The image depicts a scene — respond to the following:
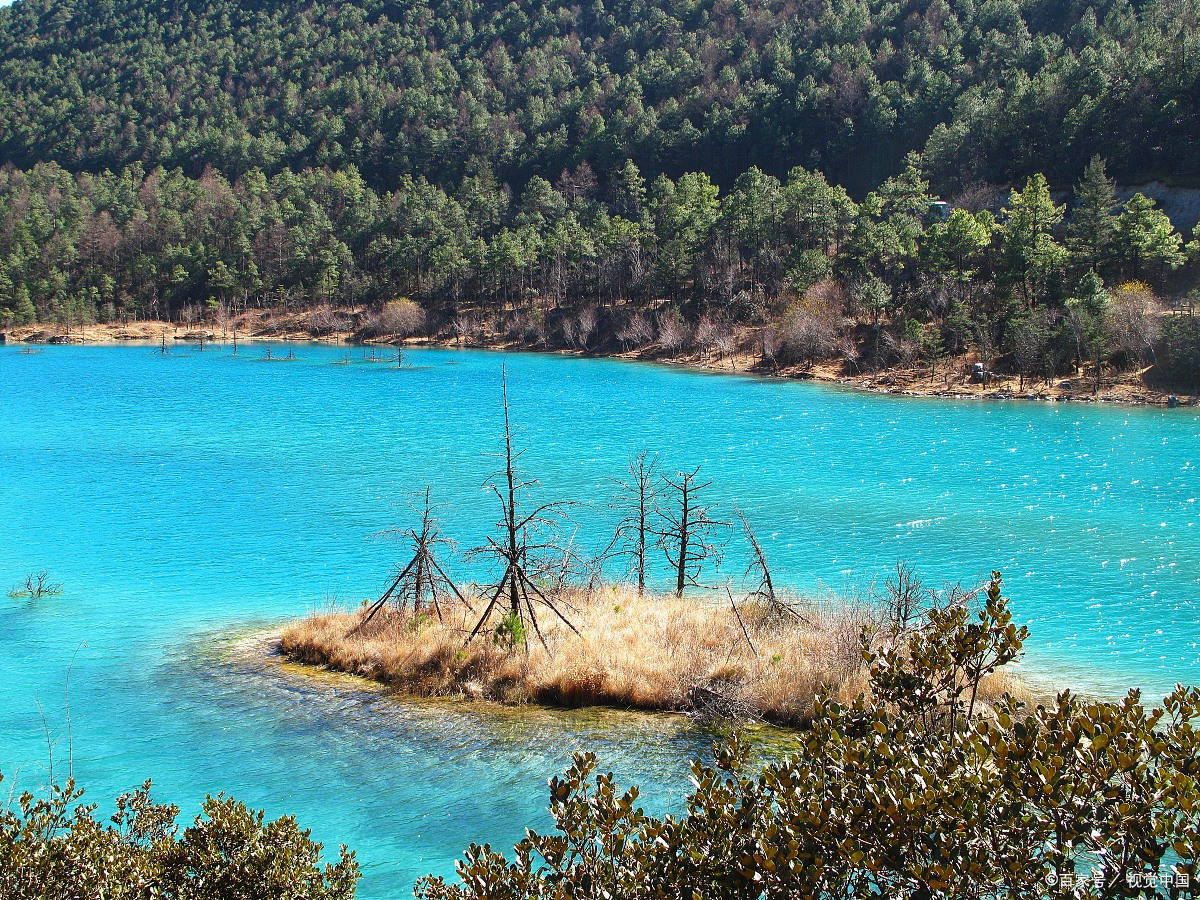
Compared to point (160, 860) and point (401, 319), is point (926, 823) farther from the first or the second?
point (401, 319)

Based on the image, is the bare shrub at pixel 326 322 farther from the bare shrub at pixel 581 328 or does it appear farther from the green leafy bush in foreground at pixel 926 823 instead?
the green leafy bush in foreground at pixel 926 823

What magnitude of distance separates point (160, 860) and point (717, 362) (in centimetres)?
7614

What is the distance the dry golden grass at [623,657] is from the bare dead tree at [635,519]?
3448 mm

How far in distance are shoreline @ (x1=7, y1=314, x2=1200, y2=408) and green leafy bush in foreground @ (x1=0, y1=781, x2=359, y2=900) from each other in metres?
60.4

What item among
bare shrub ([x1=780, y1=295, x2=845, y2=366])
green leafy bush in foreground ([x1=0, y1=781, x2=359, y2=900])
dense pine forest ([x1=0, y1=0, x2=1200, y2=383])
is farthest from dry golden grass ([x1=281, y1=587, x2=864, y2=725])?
bare shrub ([x1=780, y1=295, x2=845, y2=366])

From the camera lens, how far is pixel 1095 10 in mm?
117438

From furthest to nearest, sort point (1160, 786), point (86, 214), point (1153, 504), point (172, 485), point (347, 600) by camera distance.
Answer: point (86, 214) → point (172, 485) → point (1153, 504) → point (347, 600) → point (1160, 786)

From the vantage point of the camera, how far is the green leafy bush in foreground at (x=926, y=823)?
178 inches

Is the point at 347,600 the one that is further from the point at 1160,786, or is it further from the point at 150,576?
the point at 1160,786

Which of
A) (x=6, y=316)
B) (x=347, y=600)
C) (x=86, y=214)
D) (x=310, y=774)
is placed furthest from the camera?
(x=86, y=214)

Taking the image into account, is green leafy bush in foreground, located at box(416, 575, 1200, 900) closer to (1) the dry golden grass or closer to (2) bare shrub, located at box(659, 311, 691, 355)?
(1) the dry golden grass

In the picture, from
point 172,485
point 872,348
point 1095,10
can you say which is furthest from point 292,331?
point 1095,10

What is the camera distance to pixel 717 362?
8119cm

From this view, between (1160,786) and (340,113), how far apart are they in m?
195
